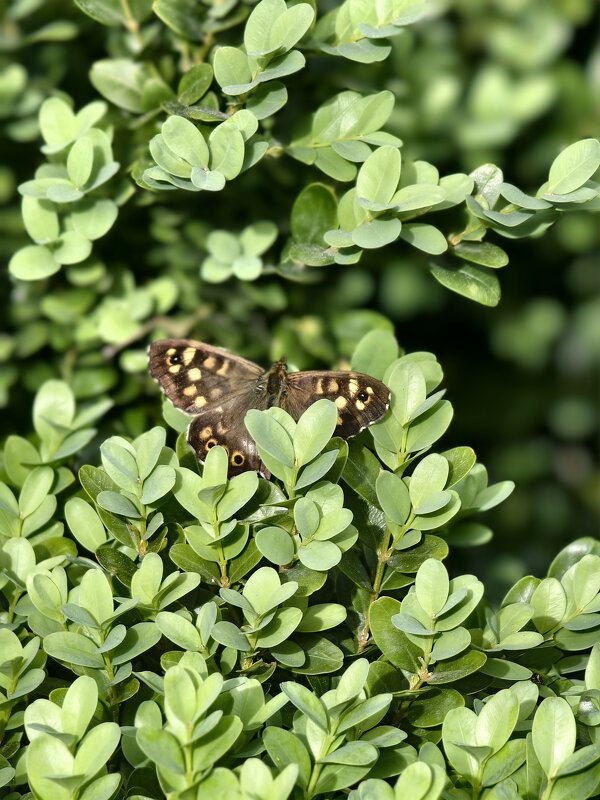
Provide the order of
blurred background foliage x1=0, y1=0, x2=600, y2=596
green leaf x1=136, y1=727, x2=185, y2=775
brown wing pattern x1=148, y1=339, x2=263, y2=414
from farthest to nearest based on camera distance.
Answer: blurred background foliage x1=0, y1=0, x2=600, y2=596, brown wing pattern x1=148, y1=339, x2=263, y2=414, green leaf x1=136, y1=727, x2=185, y2=775

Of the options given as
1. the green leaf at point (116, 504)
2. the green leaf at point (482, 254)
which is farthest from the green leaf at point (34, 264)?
the green leaf at point (482, 254)

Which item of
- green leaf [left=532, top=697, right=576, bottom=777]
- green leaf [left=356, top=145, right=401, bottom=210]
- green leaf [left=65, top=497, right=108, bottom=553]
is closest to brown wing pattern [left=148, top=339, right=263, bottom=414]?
green leaf [left=65, top=497, right=108, bottom=553]

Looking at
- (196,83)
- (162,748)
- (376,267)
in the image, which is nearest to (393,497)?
(162,748)

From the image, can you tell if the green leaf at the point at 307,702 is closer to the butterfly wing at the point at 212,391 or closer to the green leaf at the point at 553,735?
the green leaf at the point at 553,735

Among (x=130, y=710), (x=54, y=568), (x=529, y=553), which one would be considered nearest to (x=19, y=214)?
(x=54, y=568)

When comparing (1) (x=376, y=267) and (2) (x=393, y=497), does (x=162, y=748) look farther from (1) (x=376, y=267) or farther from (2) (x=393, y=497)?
(1) (x=376, y=267)

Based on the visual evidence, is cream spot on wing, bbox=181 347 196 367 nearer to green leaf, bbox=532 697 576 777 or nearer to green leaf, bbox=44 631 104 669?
green leaf, bbox=44 631 104 669
